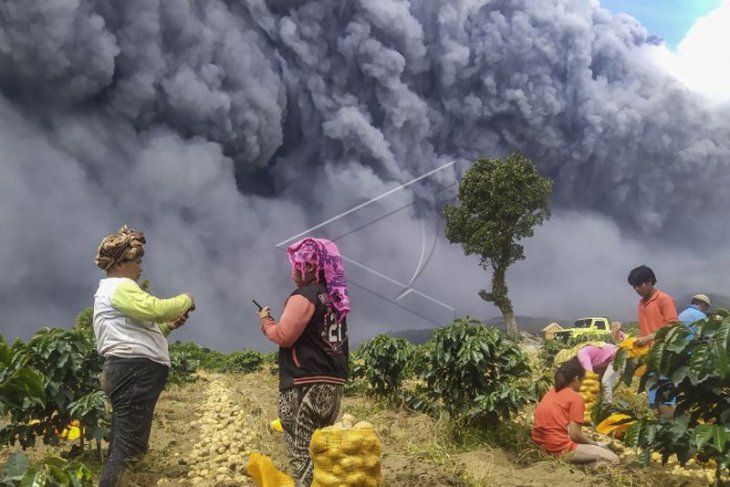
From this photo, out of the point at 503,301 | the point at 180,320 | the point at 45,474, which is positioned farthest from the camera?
the point at 503,301

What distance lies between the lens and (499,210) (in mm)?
24953

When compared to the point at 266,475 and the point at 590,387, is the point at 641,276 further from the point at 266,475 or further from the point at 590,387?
the point at 266,475

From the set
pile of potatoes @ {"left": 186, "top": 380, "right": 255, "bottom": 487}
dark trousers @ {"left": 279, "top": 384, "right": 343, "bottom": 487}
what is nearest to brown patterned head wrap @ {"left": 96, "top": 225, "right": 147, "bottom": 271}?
dark trousers @ {"left": 279, "top": 384, "right": 343, "bottom": 487}

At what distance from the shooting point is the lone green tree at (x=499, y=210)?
24.8 metres

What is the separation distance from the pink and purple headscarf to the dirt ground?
1460mm

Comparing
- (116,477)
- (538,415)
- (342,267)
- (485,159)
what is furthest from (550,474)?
(485,159)

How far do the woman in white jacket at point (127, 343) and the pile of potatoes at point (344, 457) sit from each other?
43.5 inches

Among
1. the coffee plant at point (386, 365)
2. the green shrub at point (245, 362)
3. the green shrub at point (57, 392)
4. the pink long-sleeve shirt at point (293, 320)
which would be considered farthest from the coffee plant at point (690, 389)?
the green shrub at point (245, 362)

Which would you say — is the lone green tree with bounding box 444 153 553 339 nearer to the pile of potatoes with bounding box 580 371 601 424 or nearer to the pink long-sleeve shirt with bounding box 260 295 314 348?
the pile of potatoes with bounding box 580 371 601 424

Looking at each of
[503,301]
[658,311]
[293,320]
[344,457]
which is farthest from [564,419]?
[503,301]

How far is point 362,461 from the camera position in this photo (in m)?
3.01

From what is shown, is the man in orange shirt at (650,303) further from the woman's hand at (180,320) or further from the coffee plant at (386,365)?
the woman's hand at (180,320)

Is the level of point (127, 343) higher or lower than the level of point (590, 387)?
lower

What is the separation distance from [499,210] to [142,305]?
22.6 meters
